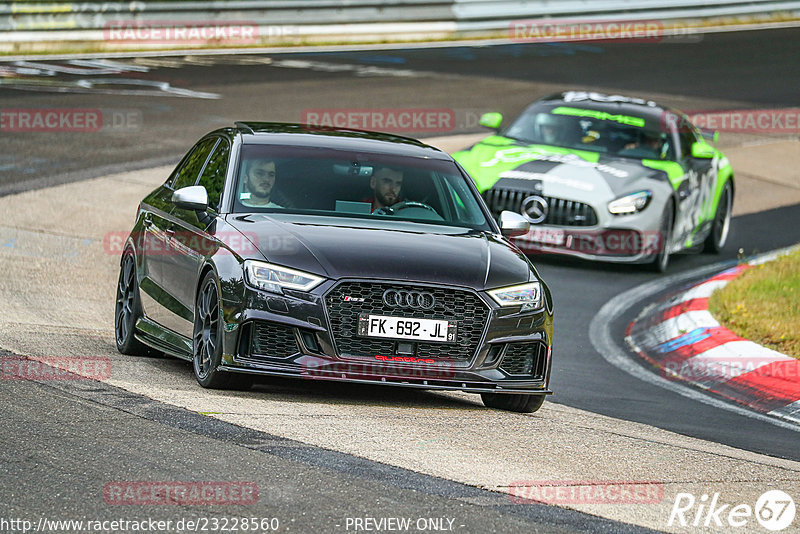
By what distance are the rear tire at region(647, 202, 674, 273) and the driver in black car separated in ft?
19.3

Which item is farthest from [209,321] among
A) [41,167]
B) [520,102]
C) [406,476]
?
[520,102]

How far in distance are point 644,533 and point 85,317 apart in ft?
18.1

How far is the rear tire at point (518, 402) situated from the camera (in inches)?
320

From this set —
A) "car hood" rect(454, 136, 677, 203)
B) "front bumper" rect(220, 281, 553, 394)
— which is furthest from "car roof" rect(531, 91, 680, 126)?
"front bumper" rect(220, 281, 553, 394)

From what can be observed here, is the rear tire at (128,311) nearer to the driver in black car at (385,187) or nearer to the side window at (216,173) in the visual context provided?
the side window at (216,173)

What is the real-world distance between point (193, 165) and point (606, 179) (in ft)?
18.8

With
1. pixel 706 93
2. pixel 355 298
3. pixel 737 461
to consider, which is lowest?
pixel 706 93

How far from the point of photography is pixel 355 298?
7.53 meters

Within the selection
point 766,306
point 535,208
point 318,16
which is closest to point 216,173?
point 766,306

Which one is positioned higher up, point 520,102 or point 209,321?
point 209,321

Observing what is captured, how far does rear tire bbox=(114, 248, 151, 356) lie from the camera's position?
9.02 metres

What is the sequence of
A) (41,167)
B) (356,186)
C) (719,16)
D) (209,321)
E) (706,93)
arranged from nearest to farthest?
(209,321) → (356,186) → (41,167) → (706,93) → (719,16)

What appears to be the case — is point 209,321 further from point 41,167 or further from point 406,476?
point 41,167

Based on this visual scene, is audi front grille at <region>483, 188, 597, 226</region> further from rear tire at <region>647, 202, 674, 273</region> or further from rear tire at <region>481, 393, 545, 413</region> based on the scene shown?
rear tire at <region>481, 393, 545, 413</region>
